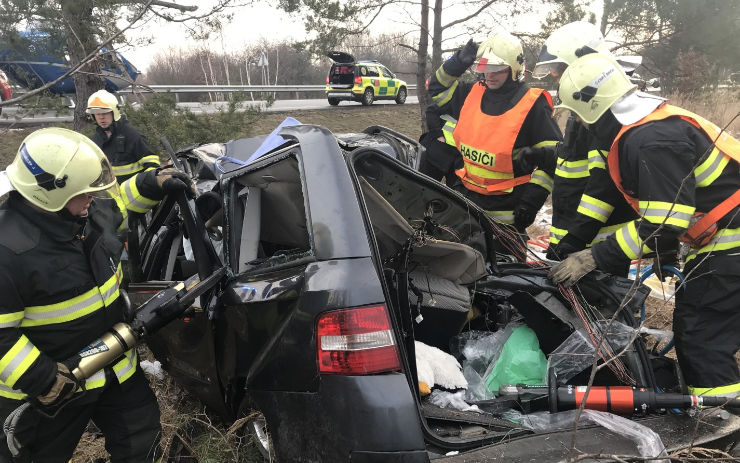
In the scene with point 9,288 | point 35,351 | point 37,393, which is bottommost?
point 37,393

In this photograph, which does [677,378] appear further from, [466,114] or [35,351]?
[35,351]

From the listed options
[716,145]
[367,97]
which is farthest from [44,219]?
[367,97]

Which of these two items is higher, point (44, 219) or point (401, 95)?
point (44, 219)

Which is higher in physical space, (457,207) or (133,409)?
(457,207)

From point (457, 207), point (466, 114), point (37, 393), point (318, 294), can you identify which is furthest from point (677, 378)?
point (37, 393)

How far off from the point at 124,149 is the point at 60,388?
12.0ft

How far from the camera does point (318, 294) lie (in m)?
1.49

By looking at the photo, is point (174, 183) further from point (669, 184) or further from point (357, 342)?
point (669, 184)

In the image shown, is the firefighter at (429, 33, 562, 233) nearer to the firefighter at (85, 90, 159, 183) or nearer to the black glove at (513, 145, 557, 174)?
the black glove at (513, 145, 557, 174)

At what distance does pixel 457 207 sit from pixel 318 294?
104cm

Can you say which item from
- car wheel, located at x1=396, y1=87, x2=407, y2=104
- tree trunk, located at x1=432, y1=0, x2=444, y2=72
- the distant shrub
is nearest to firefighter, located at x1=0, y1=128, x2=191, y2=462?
the distant shrub

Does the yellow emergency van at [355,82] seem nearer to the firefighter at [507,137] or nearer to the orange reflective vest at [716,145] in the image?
the firefighter at [507,137]

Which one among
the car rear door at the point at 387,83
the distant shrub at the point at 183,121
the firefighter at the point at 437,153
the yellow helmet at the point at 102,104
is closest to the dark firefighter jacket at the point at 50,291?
the firefighter at the point at 437,153

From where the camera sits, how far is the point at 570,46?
118 inches
